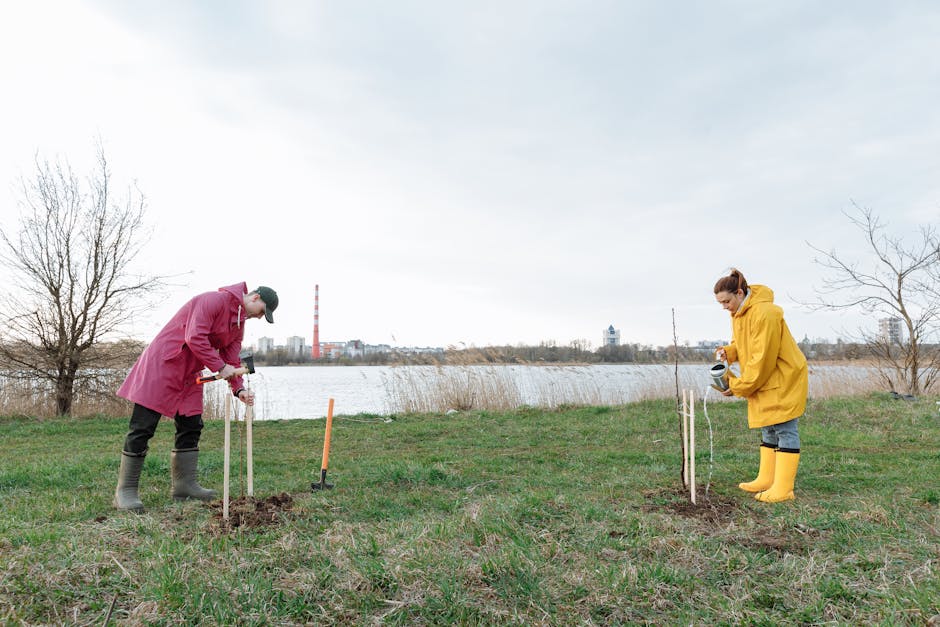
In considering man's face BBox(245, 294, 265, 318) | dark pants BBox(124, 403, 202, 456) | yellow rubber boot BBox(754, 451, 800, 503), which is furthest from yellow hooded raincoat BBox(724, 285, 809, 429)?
dark pants BBox(124, 403, 202, 456)

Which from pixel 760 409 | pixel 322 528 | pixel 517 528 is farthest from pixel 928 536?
pixel 322 528

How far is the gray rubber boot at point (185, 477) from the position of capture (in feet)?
15.9

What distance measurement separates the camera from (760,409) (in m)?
4.91

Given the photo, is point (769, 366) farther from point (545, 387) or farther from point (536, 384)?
point (536, 384)

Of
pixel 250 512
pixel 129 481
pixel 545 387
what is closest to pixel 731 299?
pixel 250 512

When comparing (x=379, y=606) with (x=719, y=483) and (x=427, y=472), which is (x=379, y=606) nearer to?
(x=427, y=472)

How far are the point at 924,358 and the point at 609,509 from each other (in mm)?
12857

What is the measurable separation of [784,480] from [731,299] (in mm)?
1479

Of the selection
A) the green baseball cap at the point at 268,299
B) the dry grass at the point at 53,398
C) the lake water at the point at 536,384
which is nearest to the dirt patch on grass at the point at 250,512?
the green baseball cap at the point at 268,299

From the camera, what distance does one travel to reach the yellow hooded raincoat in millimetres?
4754

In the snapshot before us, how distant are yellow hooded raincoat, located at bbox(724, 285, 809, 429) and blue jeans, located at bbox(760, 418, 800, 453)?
135mm

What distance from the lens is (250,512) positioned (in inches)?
157

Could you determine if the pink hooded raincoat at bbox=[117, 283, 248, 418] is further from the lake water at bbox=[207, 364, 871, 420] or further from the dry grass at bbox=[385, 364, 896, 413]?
the dry grass at bbox=[385, 364, 896, 413]

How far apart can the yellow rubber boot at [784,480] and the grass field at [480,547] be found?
0.25 metres
